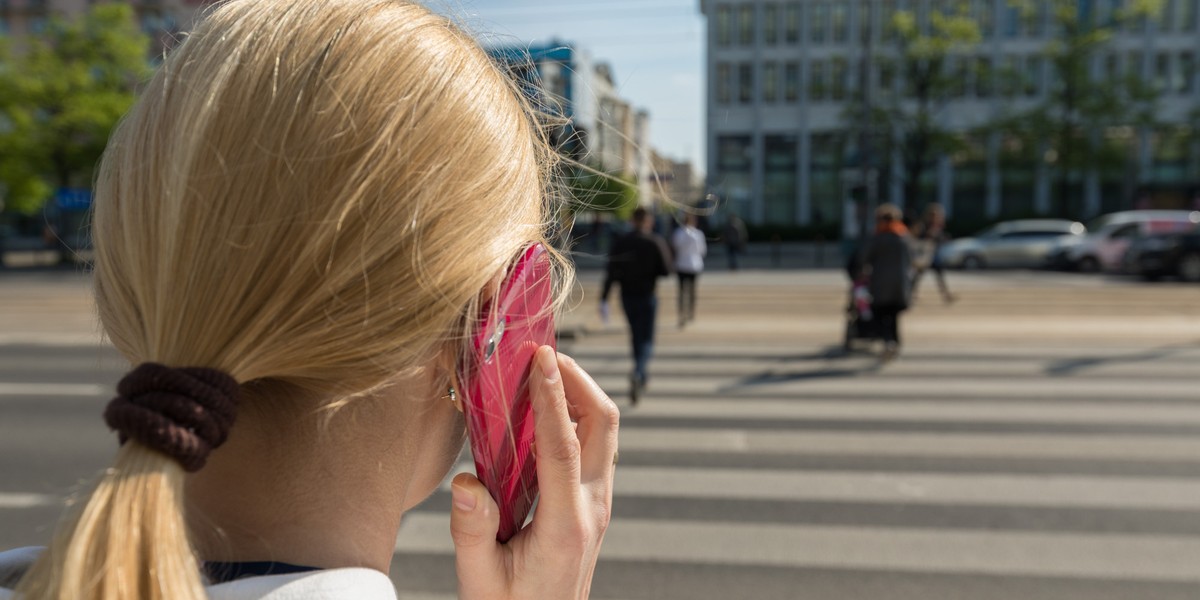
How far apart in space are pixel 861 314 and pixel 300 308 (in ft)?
33.0

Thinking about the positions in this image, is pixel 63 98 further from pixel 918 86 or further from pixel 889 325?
pixel 889 325

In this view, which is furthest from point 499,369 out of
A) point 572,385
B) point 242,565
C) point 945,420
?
point 945,420

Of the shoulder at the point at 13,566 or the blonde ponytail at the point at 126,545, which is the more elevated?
the blonde ponytail at the point at 126,545

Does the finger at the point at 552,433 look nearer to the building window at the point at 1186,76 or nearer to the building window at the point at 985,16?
the building window at the point at 985,16

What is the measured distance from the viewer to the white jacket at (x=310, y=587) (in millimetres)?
667

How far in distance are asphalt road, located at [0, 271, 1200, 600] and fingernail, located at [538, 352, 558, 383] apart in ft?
1.37

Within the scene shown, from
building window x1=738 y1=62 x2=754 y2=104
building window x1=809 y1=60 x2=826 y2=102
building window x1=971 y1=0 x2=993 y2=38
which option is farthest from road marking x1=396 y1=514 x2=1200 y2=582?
building window x1=971 y1=0 x2=993 y2=38

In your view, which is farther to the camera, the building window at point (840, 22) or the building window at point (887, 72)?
the building window at point (840, 22)

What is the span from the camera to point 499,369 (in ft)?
2.75

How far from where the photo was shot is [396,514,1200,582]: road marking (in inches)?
159

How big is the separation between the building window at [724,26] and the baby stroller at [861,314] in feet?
150

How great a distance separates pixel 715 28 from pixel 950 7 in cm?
1249

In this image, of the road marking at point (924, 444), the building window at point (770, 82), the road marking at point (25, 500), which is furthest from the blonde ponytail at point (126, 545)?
the building window at point (770, 82)

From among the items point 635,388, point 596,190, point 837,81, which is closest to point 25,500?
point 635,388
